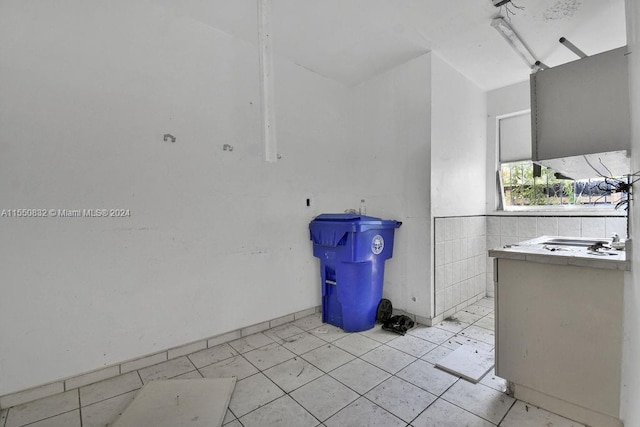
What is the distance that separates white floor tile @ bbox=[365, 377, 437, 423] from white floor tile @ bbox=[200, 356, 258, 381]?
896 millimetres

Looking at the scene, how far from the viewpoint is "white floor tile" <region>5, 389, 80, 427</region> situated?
5.52 ft

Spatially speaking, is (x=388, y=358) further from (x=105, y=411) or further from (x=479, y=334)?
(x=105, y=411)

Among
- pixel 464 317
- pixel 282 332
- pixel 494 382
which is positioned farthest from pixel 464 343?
pixel 282 332

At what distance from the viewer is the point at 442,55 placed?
303cm

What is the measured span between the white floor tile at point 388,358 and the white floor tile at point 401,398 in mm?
180

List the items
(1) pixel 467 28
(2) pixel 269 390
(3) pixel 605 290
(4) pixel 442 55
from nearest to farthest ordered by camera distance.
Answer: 1. (3) pixel 605 290
2. (2) pixel 269 390
3. (1) pixel 467 28
4. (4) pixel 442 55

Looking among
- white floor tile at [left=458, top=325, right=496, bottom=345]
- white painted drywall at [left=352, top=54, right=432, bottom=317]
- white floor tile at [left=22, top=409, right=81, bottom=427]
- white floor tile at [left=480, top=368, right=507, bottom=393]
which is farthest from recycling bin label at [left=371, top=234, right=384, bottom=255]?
white floor tile at [left=22, top=409, right=81, bottom=427]

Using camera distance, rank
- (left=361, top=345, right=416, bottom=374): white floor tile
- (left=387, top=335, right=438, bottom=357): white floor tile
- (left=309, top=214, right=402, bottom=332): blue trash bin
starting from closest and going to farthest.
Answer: (left=361, top=345, right=416, bottom=374): white floor tile < (left=387, top=335, right=438, bottom=357): white floor tile < (left=309, top=214, right=402, bottom=332): blue trash bin

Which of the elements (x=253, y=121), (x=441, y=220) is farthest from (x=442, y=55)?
(x=253, y=121)

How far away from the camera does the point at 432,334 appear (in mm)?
2785

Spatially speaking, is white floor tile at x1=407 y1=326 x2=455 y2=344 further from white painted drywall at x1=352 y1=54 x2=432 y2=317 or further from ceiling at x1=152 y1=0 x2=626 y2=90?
ceiling at x1=152 y1=0 x2=626 y2=90

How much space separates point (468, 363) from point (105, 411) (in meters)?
2.49

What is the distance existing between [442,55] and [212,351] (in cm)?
364

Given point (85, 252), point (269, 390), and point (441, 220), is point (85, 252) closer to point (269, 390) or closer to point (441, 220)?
point (269, 390)
